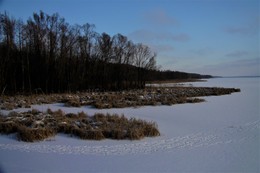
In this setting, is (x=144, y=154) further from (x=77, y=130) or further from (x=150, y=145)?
(x=77, y=130)

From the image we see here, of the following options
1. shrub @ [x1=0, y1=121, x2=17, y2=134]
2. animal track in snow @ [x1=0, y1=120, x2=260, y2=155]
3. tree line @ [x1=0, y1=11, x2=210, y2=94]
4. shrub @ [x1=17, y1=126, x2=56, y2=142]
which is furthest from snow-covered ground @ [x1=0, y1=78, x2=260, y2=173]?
tree line @ [x1=0, y1=11, x2=210, y2=94]

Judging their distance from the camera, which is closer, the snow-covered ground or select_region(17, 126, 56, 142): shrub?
the snow-covered ground

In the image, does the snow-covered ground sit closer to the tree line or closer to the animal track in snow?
the animal track in snow

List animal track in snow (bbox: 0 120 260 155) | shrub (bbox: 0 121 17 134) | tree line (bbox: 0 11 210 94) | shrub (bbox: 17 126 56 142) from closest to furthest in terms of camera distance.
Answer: animal track in snow (bbox: 0 120 260 155) < shrub (bbox: 17 126 56 142) < shrub (bbox: 0 121 17 134) < tree line (bbox: 0 11 210 94)

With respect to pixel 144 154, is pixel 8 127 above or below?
above

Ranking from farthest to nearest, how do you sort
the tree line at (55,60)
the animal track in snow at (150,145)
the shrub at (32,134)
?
the tree line at (55,60), the shrub at (32,134), the animal track in snow at (150,145)

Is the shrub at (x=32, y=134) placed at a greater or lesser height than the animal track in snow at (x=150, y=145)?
greater

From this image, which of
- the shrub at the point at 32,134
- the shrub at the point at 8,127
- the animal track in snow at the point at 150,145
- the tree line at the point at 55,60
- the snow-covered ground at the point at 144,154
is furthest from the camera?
the tree line at the point at 55,60

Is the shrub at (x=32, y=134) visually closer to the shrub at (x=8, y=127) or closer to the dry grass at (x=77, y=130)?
the dry grass at (x=77, y=130)

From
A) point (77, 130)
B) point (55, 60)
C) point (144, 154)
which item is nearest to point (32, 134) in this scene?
point (77, 130)

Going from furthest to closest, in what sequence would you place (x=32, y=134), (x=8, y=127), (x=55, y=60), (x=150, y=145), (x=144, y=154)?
(x=55, y=60) < (x=8, y=127) < (x=32, y=134) < (x=150, y=145) < (x=144, y=154)

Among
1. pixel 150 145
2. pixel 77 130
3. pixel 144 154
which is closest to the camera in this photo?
pixel 144 154

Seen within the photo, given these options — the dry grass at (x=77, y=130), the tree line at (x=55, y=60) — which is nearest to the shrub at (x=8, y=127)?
the dry grass at (x=77, y=130)

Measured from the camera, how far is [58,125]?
327 inches
